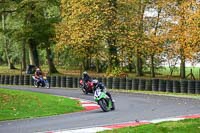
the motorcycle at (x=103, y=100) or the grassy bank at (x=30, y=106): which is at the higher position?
the motorcycle at (x=103, y=100)

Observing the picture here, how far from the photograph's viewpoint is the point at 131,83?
109 ft

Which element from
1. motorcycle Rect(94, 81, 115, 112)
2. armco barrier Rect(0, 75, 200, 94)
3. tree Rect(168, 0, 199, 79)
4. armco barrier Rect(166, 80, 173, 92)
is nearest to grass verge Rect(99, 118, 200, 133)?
motorcycle Rect(94, 81, 115, 112)

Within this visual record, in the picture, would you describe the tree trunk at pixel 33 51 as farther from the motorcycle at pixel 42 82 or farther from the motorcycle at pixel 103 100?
the motorcycle at pixel 103 100

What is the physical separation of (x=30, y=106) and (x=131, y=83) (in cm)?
1467

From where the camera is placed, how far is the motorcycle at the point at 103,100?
18.5 m

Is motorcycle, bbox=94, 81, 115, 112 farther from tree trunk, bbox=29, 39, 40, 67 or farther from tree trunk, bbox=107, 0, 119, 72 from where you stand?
tree trunk, bbox=29, 39, 40, 67

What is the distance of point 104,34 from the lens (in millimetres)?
39469

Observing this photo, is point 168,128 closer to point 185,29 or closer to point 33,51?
point 185,29

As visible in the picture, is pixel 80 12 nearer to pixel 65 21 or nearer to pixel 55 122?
pixel 65 21

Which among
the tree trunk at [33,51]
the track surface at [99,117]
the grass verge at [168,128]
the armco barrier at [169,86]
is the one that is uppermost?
the tree trunk at [33,51]

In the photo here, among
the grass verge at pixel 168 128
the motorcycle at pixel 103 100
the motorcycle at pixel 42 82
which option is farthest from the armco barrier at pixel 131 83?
the grass verge at pixel 168 128

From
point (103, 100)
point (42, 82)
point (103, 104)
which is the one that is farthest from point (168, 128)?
point (42, 82)

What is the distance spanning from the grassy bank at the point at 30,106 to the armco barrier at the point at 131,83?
1032 cm

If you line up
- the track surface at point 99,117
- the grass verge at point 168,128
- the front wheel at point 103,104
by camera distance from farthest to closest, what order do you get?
the front wheel at point 103,104
the track surface at point 99,117
the grass verge at point 168,128
